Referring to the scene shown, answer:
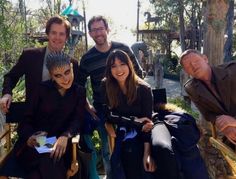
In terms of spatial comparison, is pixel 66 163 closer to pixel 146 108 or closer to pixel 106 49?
pixel 146 108

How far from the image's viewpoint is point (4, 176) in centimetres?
304

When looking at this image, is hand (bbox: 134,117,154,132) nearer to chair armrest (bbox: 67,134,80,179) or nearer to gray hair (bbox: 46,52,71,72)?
chair armrest (bbox: 67,134,80,179)

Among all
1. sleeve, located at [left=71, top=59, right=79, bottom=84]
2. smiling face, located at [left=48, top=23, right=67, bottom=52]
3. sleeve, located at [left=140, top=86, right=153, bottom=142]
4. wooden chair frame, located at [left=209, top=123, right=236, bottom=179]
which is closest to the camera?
wooden chair frame, located at [left=209, top=123, right=236, bottom=179]

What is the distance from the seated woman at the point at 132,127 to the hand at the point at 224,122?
425mm

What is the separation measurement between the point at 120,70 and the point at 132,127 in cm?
54

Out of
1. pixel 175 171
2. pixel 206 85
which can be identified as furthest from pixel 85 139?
pixel 206 85

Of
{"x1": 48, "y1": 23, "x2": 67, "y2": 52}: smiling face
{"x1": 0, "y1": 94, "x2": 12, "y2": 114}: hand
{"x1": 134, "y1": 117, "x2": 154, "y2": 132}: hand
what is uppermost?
{"x1": 48, "y1": 23, "x2": 67, "y2": 52}: smiling face

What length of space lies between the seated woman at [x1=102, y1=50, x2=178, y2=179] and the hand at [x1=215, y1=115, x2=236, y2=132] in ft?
1.40

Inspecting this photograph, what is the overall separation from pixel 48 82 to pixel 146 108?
0.93 meters

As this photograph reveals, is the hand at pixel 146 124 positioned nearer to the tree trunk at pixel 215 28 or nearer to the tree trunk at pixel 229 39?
the tree trunk at pixel 215 28

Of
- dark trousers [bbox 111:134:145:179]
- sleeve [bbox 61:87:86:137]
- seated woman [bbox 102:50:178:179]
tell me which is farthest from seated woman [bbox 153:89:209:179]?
sleeve [bbox 61:87:86:137]

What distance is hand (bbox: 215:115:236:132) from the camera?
2.87 m

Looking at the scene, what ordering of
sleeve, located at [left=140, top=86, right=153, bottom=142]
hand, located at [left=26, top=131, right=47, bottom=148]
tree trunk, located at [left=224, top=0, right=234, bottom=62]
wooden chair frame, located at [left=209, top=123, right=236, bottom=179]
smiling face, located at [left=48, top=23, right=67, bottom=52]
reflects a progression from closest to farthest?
wooden chair frame, located at [left=209, top=123, right=236, bottom=179], hand, located at [left=26, top=131, right=47, bottom=148], sleeve, located at [left=140, top=86, right=153, bottom=142], smiling face, located at [left=48, top=23, right=67, bottom=52], tree trunk, located at [left=224, top=0, right=234, bottom=62]

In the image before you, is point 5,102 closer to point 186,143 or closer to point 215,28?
point 186,143
